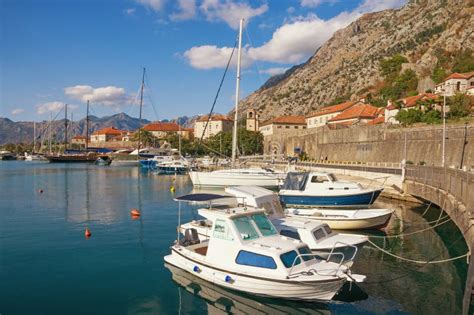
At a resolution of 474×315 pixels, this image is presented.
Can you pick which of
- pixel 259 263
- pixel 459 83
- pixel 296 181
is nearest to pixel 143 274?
pixel 259 263

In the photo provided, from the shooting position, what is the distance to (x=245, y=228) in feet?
48.8

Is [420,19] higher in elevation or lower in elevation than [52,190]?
higher

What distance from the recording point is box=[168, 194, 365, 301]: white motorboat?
12.7 m

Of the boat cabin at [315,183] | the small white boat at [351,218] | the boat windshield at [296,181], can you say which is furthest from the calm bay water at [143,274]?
the boat windshield at [296,181]

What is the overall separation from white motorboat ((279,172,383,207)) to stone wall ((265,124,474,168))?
1906 centimetres

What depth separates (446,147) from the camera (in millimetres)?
46281

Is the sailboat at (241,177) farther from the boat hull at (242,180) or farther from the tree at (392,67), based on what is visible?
the tree at (392,67)

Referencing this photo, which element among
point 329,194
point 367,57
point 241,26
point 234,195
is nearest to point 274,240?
point 234,195

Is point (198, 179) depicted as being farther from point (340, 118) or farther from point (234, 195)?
point (340, 118)

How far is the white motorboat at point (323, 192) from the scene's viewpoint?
2803 cm

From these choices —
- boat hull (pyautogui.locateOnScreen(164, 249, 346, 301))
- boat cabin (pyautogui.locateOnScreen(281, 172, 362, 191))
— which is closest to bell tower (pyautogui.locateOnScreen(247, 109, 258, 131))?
boat cabin (pyautogui.locateOnScreen(281, 172, 362, 191))

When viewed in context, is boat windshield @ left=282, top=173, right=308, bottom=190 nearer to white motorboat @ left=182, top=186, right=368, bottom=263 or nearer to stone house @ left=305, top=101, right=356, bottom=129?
white motorboat @ left=182, top=186, right=368, bottom=263

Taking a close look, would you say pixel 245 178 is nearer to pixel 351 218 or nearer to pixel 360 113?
pixel 351 218

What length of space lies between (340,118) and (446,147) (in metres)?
52.8
